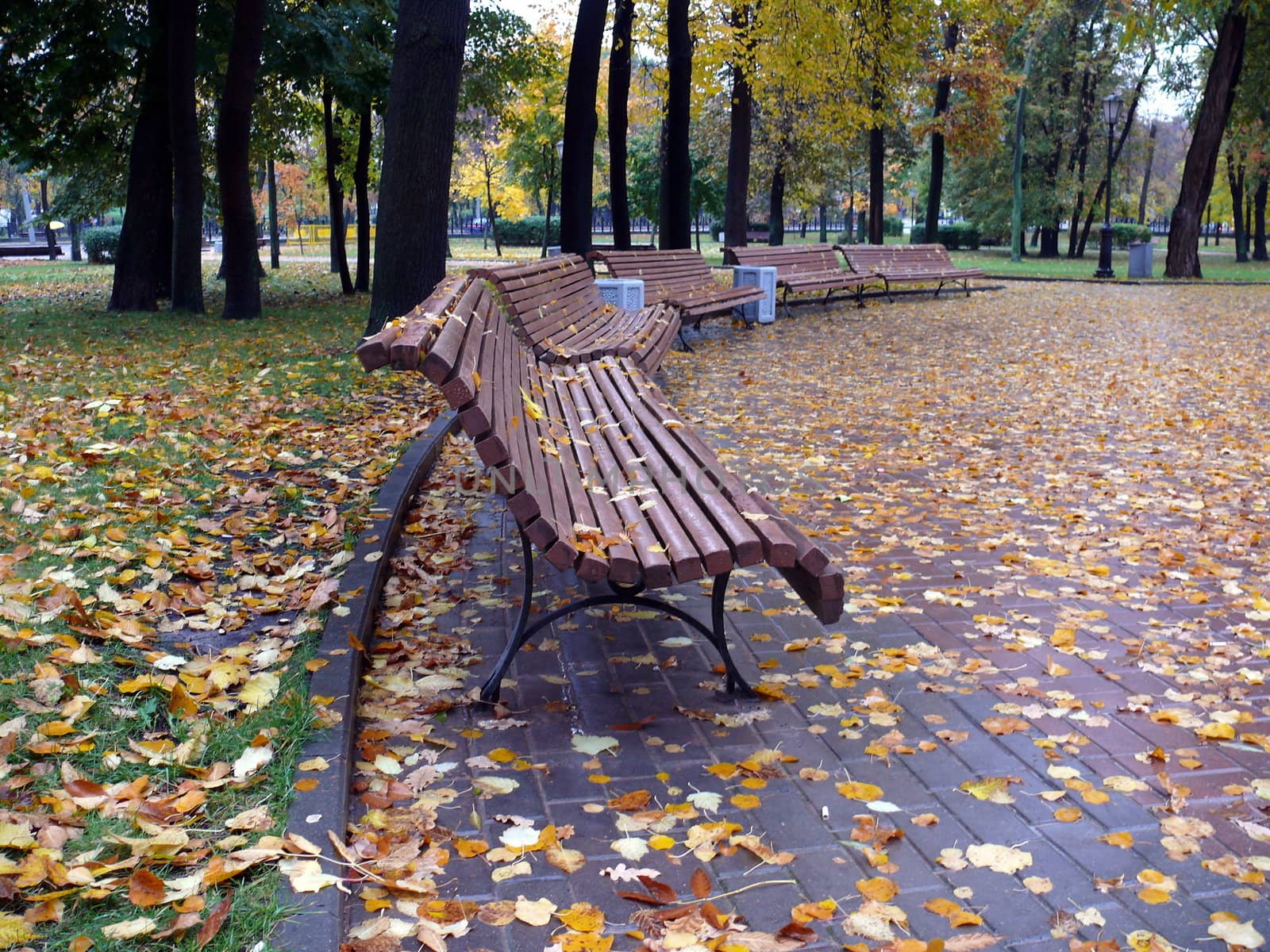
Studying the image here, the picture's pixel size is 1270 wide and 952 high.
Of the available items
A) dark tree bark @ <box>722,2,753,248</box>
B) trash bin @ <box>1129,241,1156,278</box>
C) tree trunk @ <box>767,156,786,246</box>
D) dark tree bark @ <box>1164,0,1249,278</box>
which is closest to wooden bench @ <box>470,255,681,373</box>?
dark tree bark @ <box>722,2,753,248</box>

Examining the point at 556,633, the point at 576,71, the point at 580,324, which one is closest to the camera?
the point at 556,633

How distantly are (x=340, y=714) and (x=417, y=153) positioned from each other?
678 cm

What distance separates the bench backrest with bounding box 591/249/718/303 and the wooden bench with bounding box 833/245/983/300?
525cm

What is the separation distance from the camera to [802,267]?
57.4ft

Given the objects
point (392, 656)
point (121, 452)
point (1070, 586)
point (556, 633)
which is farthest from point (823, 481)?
point (121, 452)

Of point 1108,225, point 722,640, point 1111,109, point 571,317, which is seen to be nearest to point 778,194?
point 1108,225

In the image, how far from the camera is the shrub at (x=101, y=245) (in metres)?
33.0

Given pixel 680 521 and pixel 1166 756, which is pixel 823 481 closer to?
pixel 680 521

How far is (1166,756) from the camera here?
10.9 feet

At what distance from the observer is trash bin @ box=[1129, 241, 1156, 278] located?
2642cm

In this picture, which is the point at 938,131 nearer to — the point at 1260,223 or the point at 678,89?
the point at 678,89

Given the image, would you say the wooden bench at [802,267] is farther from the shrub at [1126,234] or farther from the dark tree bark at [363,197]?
the shrub at [1126,234]

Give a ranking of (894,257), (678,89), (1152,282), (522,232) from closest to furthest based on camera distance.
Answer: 1. (678,89)
2. (894,257)
3. (1152,282)
4. (522,232)

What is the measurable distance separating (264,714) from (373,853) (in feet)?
2.33
